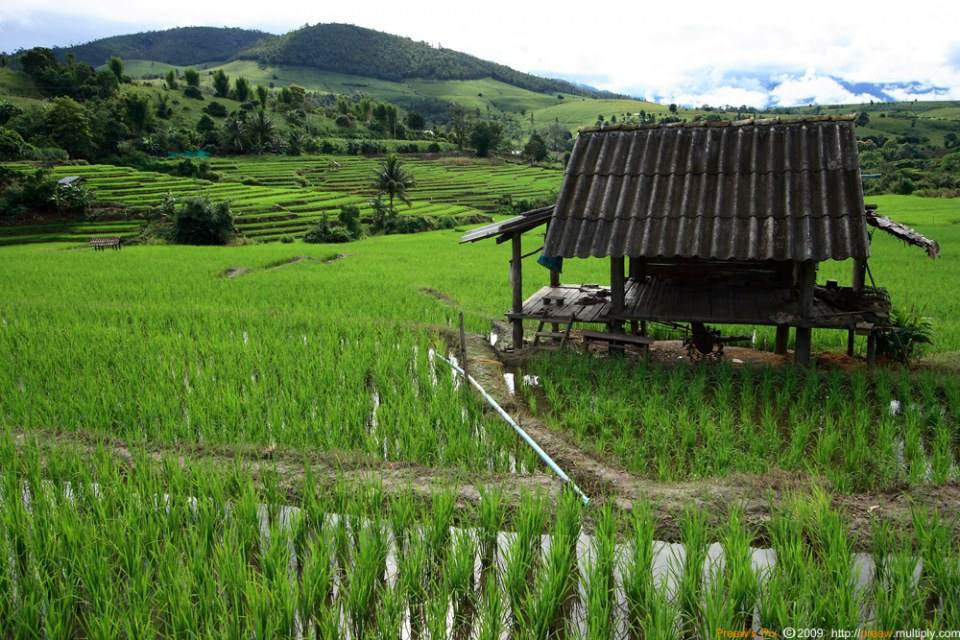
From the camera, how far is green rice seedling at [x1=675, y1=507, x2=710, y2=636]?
3.04 meters

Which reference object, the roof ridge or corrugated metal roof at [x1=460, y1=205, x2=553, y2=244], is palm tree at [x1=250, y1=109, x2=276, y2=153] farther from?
the roof ridge

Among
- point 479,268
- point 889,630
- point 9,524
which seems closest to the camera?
point 889,630

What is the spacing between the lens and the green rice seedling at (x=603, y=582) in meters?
2.86

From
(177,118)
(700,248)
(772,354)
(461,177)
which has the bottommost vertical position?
(772,354)

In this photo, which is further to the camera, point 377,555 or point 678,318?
point 678,318

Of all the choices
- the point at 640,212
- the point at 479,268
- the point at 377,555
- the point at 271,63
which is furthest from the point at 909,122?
the point at 271,63

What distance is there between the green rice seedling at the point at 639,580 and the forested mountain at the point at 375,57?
561ft

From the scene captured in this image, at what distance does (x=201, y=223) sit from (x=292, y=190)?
1553 cm

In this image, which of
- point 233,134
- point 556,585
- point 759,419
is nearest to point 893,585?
point 556,585

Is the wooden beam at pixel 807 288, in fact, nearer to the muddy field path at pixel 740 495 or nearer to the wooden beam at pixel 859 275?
the wooden beam at pixel 859 275

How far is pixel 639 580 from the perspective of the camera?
3.17 m

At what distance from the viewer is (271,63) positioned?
164 m

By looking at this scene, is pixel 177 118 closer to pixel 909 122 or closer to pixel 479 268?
pixel 479 268

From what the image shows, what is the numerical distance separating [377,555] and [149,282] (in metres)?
13.5
